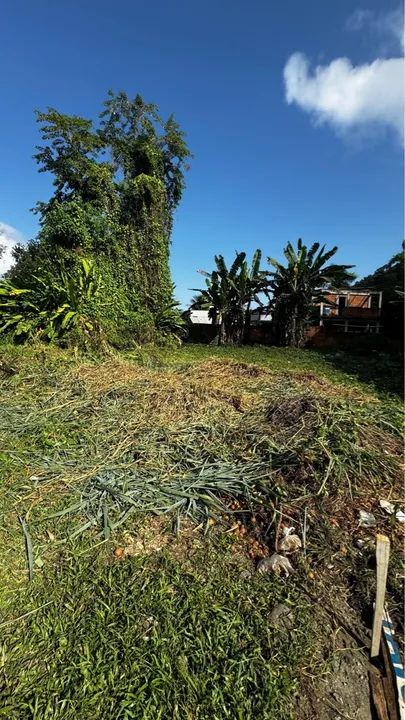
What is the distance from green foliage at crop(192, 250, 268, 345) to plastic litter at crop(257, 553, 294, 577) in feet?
43.5

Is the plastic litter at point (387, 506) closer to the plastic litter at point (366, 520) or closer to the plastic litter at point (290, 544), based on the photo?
the plastic litter at point (366, 520)

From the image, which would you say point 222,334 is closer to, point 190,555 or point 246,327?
point 246,327

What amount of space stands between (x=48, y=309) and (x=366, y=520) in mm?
7160

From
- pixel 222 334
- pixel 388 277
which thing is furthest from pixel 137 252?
pixel 388 277

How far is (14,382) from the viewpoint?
496 cm

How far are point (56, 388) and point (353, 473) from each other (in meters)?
3.53

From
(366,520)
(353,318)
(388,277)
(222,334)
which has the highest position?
(388,277)

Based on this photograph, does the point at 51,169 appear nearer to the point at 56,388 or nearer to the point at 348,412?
the point at 56,388

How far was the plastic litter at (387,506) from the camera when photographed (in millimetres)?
2434

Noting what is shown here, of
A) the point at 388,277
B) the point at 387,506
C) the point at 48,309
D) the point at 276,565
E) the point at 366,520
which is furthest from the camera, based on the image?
the point at 388,277

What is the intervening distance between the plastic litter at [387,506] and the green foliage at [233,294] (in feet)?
42.1

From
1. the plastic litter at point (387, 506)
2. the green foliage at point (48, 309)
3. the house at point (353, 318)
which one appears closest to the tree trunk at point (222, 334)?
the house at point (353, 318)

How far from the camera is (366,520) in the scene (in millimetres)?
2363

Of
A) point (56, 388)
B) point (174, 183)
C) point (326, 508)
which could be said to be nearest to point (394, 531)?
point (326, 508)
